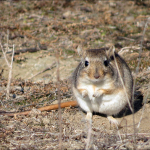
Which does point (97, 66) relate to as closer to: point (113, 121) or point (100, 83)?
point (100, 83)

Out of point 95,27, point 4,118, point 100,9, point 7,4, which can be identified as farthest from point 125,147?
point 7,4

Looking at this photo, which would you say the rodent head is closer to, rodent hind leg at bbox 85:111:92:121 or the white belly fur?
the white belly fur

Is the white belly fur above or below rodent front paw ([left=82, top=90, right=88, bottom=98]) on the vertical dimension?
below

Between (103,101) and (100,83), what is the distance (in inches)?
14.1

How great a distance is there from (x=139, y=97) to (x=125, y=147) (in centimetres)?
212

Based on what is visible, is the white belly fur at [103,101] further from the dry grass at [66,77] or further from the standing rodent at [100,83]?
the dry grass at [66,77]

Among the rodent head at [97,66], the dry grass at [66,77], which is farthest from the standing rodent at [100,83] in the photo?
the dry grass at [66,77]

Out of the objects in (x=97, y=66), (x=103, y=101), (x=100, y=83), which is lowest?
(x=103, y=101)

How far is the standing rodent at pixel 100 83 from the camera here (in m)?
4.15

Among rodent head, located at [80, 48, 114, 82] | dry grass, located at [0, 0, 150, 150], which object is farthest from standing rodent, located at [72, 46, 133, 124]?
dry grass, located at [0, 0, 150, 150]

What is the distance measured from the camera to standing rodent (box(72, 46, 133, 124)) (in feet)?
13.6

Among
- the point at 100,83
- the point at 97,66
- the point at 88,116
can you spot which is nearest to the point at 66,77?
the point at 88,116

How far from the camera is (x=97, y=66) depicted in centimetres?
413

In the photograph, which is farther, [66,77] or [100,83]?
[66,77]
